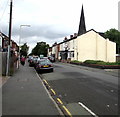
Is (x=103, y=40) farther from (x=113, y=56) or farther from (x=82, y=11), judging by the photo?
(x=82, y=11)

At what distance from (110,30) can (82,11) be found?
27790 millimetres

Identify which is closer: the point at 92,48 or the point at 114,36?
the point at 92,48

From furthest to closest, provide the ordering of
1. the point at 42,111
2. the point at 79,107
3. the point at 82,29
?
the point at 82,29 → the point at 79,107 → the point at 42,111

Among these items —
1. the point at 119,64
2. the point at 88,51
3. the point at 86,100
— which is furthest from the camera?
the point at 88,51

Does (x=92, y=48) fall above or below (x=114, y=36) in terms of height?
below

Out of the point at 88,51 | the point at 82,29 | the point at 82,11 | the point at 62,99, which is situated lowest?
the point at 62,99

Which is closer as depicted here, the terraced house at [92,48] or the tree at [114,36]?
the terraced house at [92,48]

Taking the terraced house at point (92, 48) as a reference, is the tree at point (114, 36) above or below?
above

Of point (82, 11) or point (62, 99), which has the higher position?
point (82, 11)

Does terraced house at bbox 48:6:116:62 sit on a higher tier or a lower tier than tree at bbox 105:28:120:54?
lower

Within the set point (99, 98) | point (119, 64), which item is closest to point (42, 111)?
point (99, 98)

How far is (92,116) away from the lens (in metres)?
5.58

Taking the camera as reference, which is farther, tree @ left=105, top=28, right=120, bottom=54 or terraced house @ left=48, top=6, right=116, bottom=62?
tree @ left=105, top=28, right=120, bottom=54

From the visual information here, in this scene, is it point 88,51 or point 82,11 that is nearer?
point 88,51
